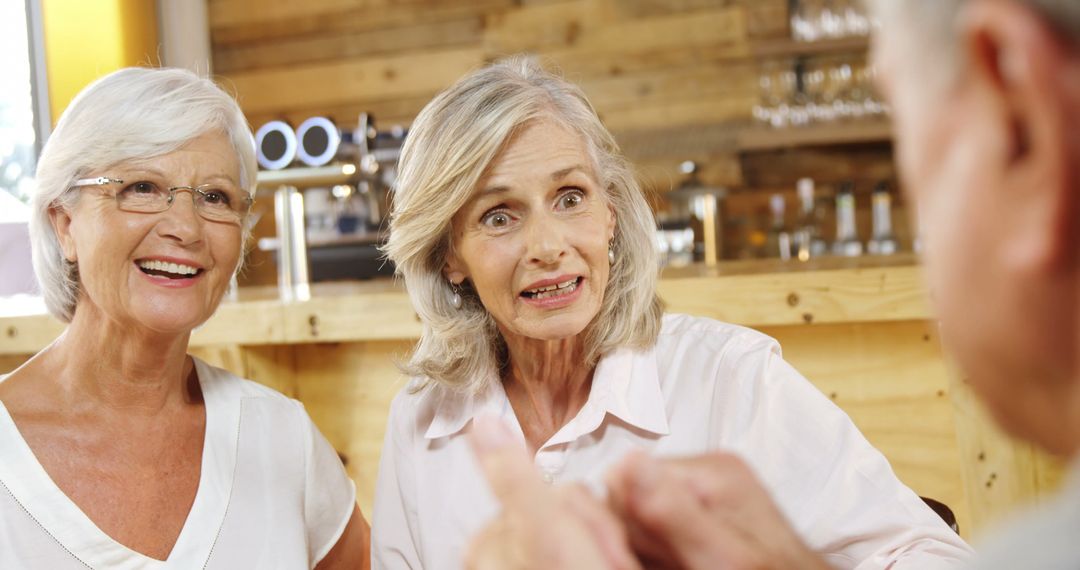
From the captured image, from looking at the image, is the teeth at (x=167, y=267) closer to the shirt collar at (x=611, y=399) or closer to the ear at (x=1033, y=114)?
the shirt collar at (x=611, y=399)

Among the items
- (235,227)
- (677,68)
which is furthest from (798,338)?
(677,68)

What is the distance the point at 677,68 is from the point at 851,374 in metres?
3.36

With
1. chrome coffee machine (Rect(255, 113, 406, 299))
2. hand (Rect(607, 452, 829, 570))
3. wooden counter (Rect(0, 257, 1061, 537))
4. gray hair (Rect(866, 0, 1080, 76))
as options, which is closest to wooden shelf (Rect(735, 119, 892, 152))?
chrome coffee machine (Rect(255, 113, 406, 299))

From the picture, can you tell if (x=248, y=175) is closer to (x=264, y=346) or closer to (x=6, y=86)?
(x=264, y=346)

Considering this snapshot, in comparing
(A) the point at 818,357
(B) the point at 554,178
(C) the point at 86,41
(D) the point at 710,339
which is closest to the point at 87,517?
(B) the point at 554,178

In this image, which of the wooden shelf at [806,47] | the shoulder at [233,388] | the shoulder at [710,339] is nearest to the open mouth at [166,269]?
the shoulder at [233,388]

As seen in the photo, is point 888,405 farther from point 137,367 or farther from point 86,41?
point 86,41

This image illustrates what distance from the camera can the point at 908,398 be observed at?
1859mm

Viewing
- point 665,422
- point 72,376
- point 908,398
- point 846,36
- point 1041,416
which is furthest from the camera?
point 846,36

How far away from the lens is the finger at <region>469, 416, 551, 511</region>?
1.79 ft

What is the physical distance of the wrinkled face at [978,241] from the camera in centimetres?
35

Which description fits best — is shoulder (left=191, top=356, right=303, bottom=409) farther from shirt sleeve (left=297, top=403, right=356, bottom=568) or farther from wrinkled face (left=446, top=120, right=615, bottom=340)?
wrinkled face (left=446, top=120, right=615, bottom=340)

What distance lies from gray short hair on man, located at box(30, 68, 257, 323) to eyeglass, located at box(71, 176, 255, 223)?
0.03m

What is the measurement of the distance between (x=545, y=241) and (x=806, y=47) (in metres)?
3.49
